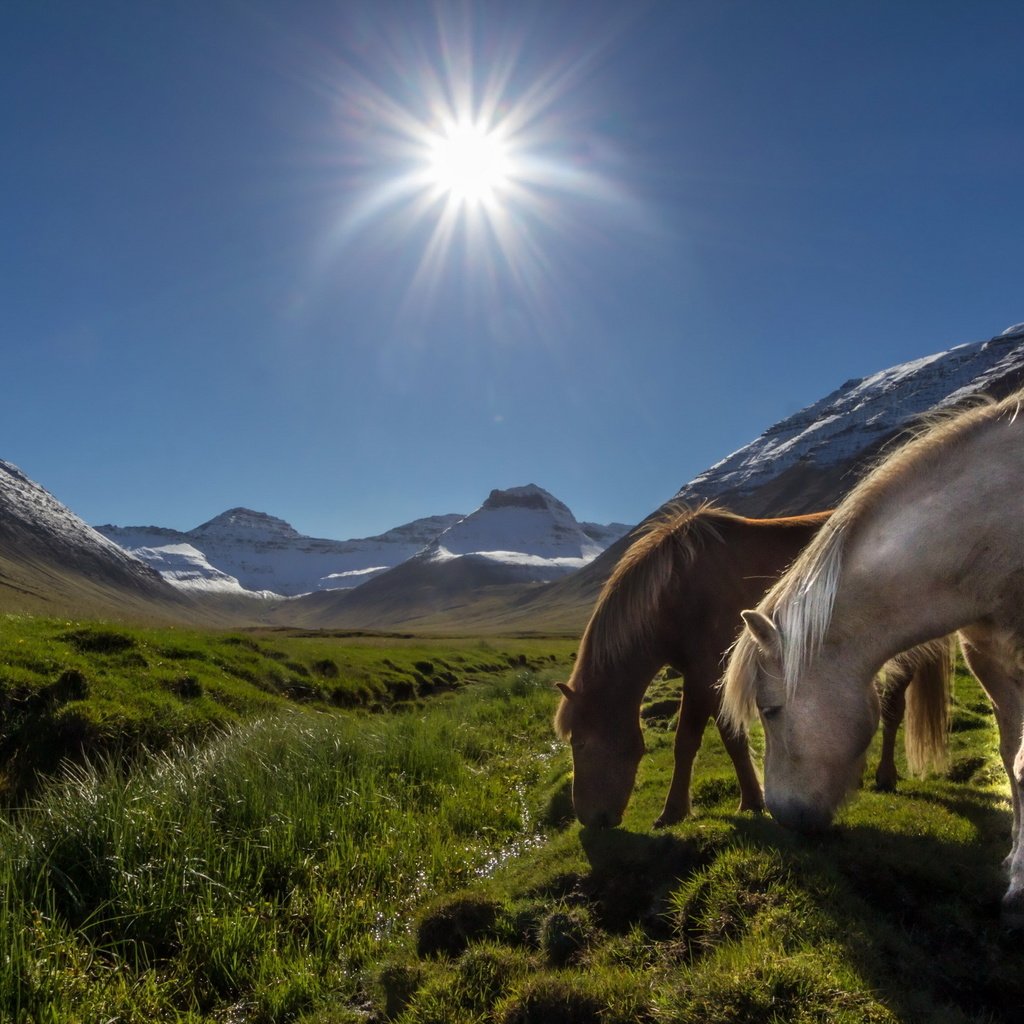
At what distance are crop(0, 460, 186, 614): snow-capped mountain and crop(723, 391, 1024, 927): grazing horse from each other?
147971 millimetres

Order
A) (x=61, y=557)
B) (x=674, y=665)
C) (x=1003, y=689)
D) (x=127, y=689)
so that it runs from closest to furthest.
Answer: (x=1003, y=689)
(x=674, y=665)
(x=127, y=689)
(x=61, y=557)

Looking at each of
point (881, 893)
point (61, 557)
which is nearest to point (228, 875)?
point (881, 893)

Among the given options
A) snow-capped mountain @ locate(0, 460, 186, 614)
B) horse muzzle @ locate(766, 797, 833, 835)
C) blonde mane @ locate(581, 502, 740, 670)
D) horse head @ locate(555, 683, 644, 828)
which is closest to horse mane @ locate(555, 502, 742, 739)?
blonde mane @ locate(581, 502, 740, 670)

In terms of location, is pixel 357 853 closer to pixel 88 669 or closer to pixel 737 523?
pixel 737 523

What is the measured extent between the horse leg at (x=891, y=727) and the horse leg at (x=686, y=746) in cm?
179

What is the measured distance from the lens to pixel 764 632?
370 cm

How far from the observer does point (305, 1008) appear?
3877 mm

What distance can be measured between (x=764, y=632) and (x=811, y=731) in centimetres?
61

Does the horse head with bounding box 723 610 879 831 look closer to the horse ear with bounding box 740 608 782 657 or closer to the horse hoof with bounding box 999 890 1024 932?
the horse ear with bounding box 740 608 782 657

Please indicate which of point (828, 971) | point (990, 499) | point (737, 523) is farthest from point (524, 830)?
point (990, 499)

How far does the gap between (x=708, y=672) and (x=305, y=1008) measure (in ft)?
12.8

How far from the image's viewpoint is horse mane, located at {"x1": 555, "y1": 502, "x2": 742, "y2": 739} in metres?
5.88

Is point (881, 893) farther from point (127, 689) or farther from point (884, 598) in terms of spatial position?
point (127, 689)

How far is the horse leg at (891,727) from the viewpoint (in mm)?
6062
